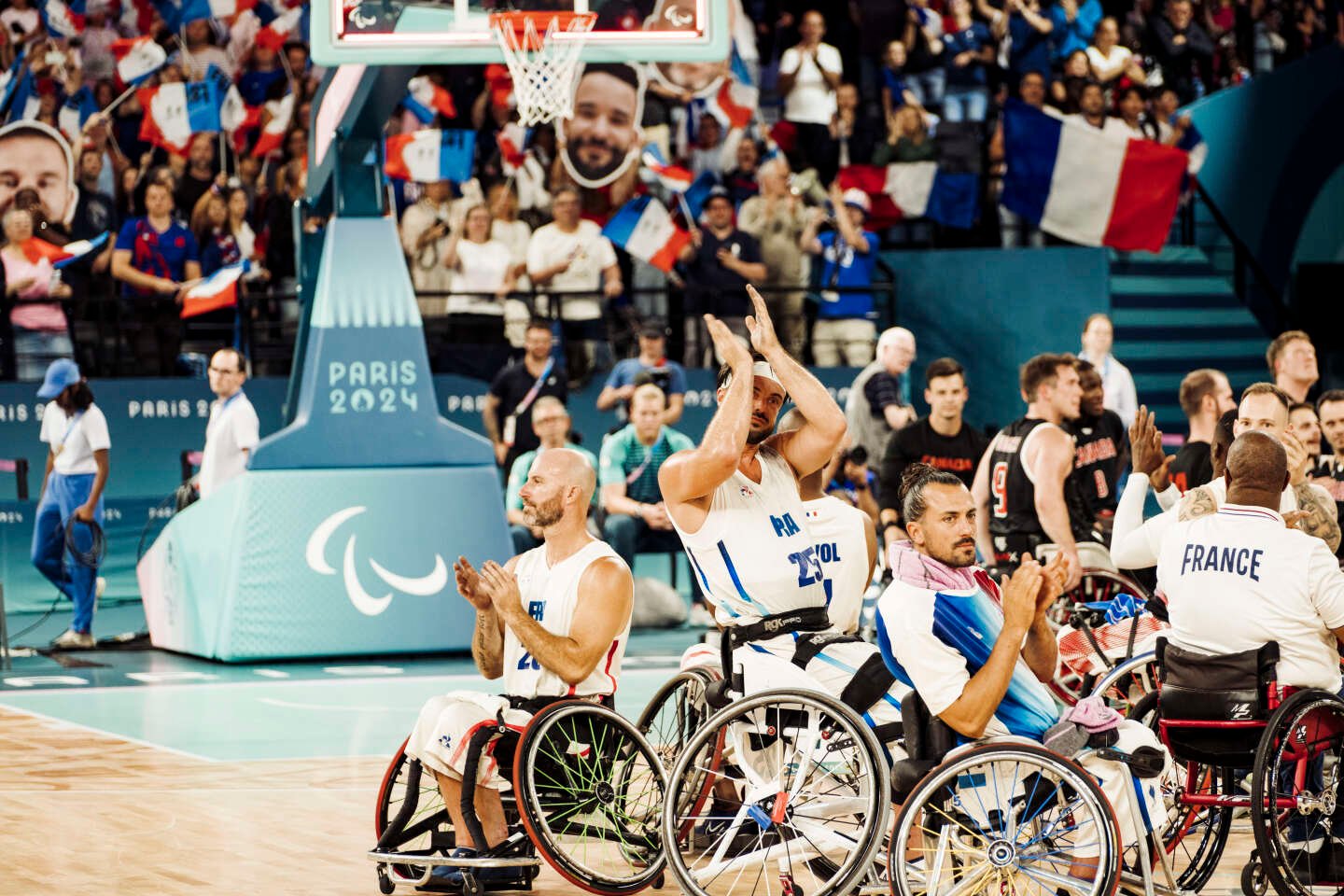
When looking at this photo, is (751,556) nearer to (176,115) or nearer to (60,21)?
(176,115)

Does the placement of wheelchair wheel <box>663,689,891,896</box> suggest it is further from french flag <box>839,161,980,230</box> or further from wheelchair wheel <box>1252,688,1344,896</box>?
french flag <box>839,161,980,230</box>

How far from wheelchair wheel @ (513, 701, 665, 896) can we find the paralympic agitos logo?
17.9 feet

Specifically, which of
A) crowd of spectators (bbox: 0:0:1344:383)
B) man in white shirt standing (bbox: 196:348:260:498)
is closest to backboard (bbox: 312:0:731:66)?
man in white shirt standing (bbox: 196:348:260:498)

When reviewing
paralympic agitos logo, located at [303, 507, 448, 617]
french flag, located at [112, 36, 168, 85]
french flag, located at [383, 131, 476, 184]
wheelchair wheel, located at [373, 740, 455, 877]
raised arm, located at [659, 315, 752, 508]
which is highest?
french flag, located at [112, 36, 168, 85]

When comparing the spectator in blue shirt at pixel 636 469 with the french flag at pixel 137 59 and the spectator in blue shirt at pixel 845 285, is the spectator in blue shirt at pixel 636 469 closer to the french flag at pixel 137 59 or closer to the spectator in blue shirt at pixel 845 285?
the spectator in blue shirt at pixel 845 285

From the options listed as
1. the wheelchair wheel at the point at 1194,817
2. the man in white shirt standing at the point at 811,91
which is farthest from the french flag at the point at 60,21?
the wheelchair wheel at the point at 1194,817

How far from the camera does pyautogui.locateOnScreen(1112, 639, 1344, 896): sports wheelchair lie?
5.41 meters

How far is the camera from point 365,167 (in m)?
11.8

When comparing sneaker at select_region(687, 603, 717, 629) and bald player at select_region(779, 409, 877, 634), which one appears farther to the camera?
sneaker at select_region(687, 603, 717, 629)

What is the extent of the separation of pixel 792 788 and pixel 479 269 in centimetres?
952

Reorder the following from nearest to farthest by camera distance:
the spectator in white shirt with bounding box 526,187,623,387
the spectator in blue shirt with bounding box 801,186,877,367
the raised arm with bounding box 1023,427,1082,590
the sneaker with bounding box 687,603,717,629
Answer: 1. the raised arm with bounding box 1023,427,1082,590
2. the sneaker with bounding box 687,603,717,629
3. the spectator in white shirt with bounding box 526,187,623,387
4. the spectator in blue shirt with bounding box 801,186,877,367

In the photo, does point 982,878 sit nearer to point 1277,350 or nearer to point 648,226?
point 1277,350

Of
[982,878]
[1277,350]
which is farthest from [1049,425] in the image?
[982,878]

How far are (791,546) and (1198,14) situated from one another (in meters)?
15.4
